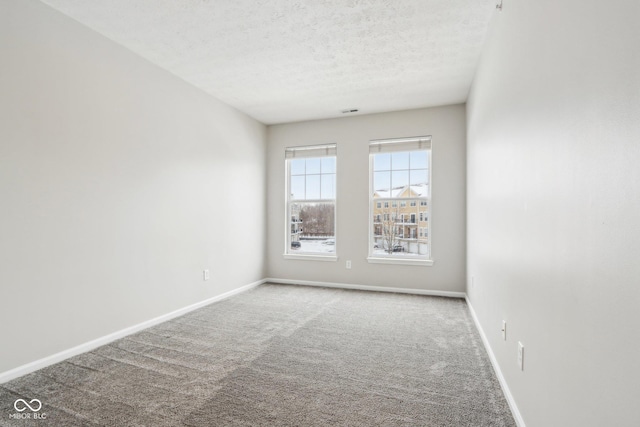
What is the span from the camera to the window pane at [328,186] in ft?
16.7

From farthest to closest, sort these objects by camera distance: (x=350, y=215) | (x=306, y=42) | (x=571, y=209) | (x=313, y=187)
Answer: (x=313, y=187) → (x=350, y=215) → (x=306, y=42) → (x=571, y=209)

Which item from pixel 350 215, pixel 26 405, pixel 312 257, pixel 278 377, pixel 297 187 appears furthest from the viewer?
pixel 297 187

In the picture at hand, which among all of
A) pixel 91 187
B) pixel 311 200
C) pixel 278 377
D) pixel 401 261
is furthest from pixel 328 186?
pixel 278 377

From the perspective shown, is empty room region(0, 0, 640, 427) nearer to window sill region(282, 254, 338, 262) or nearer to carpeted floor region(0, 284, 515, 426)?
carpeted floor region(0, 284, 515, 426)

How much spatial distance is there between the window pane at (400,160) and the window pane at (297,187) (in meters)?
1.50

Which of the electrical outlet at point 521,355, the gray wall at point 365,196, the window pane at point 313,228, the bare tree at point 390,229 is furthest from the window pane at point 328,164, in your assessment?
the electrical outlet at point 521,355

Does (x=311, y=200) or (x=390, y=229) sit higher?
Result: (x=311, y=200)

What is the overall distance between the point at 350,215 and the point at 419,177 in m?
1.16

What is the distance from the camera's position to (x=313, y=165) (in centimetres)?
525

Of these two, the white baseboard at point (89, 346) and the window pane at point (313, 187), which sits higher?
the window pane at point (313, 187)

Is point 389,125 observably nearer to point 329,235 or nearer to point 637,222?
point 329,235

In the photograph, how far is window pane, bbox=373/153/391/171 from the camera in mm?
4832

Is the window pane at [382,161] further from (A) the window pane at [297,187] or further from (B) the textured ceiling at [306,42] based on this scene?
(A) the window pane at [297,187]

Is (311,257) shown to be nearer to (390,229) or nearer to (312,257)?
(312,257)
